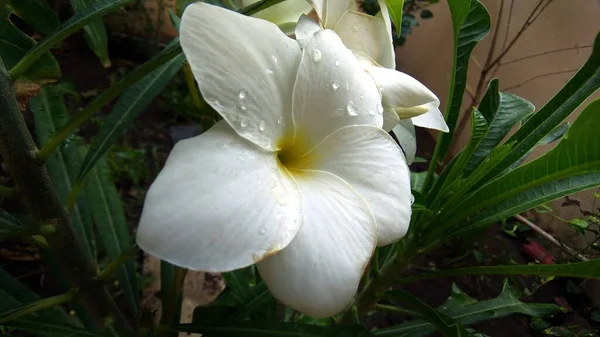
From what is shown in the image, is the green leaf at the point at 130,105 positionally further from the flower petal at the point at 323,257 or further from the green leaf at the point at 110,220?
the flower petal at the point at 323,257

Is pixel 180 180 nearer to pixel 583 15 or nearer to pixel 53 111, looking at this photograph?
pixel 53 111

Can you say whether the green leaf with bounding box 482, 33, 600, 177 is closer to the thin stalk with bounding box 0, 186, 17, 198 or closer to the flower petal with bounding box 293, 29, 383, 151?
the flower petal with bounding box 293, 29, 383, 151

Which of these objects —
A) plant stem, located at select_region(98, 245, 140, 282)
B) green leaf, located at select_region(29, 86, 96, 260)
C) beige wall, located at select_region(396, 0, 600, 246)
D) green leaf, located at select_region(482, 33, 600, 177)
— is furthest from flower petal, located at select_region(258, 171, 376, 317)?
beige wall, located at select_region(396, 0, 600, 246)

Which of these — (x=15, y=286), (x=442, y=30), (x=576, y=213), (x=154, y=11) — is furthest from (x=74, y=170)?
(x=154, y=11)

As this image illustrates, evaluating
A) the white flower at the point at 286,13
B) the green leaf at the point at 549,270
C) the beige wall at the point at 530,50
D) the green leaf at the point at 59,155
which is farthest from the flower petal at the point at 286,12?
the beige wall at the point at 530,50

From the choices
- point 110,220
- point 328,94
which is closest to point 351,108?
point 328,94
